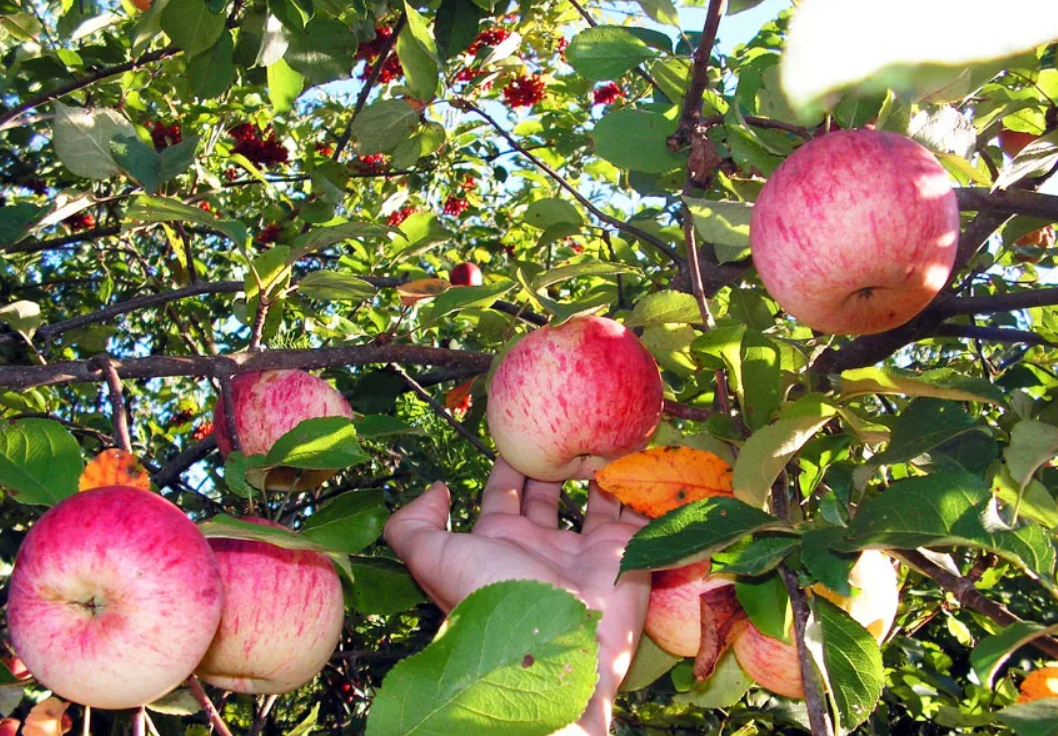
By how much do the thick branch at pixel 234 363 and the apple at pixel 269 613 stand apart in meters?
0.29

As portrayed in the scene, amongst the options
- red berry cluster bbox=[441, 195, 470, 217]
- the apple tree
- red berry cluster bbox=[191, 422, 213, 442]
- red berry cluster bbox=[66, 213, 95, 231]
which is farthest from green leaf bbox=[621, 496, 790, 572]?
red berry cluster bbox=[66, 213, 95, 231]

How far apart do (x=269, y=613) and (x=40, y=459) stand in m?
0.38

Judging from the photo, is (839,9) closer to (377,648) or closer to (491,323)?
(491,323)

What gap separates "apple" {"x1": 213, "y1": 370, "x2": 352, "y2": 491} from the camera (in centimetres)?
166

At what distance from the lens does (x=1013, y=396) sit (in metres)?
1.39

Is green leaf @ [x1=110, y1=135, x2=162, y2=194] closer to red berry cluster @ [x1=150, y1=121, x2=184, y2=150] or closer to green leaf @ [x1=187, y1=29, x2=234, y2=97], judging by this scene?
green leaf @ [x1=187, y1=29, x2=234, y2=97]

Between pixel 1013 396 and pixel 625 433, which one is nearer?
pixel 1013 396

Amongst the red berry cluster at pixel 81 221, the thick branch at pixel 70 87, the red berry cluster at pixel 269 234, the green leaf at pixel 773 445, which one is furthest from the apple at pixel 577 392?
the red berry cluster at pixel 81 221

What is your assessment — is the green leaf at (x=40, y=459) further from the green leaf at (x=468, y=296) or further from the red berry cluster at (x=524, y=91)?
the red berry cluster at (x=524, y=91)

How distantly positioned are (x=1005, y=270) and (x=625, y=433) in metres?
2.22

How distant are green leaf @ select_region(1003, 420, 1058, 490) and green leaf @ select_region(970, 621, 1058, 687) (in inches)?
7.9

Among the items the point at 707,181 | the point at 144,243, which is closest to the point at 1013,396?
the point at 707,181

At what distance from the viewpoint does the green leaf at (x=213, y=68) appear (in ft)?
7.54

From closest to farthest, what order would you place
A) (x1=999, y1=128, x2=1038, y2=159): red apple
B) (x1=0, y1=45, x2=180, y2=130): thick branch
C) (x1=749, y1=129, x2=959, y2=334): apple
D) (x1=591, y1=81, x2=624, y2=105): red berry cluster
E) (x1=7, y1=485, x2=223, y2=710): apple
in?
(x1=7, y1=485, x2=223, y2=710): apple < (x1=749, y1=129, x2=959, y2=334): apple < (x1=0, y1=45, x2=180, y2=130): thick branch < (x1=999, y1=128, x2=1038, y2=159): red apple < (x1=591, y1=81, x2=624, y2=105): red berry cluster
